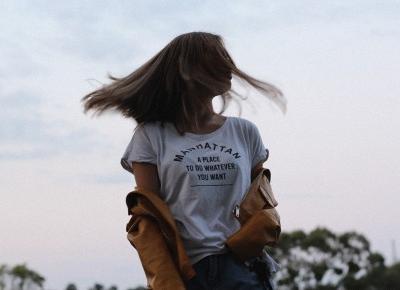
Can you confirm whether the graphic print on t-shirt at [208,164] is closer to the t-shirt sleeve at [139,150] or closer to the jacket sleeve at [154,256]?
the t-shirt sleeve at [139,150]

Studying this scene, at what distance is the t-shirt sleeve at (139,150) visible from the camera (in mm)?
3779

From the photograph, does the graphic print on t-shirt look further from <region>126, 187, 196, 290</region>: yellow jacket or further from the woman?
<region>126, 187, 196, 290</region>: yellow jacket

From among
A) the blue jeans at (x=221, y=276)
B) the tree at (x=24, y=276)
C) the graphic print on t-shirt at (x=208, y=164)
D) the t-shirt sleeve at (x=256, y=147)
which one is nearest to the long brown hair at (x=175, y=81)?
the graphic print on t-shirt at (x=208, y=164)

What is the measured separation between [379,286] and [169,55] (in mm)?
20675

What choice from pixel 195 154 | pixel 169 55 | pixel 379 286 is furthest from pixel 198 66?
pixel 379 286

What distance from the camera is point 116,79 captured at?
3963mm

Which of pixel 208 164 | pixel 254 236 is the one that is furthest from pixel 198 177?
pixel 254 236

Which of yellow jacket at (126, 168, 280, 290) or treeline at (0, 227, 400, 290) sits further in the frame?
treeline at (0, 227, 400, 290)

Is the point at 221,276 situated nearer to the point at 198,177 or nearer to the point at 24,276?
the point at 198,177

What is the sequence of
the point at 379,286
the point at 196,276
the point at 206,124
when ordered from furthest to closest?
the point at 379,286, the point at 206,124, the point at 196,276

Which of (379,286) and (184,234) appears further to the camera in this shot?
(379,286)

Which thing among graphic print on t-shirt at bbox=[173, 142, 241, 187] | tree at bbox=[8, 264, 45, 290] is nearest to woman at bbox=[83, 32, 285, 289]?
graphic print on t-shirt at bbox=[173, 142, 241, 187]

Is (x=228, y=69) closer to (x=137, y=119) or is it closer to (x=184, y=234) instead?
(x=137, y=119)

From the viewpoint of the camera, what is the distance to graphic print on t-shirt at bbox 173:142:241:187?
371 centimetres
